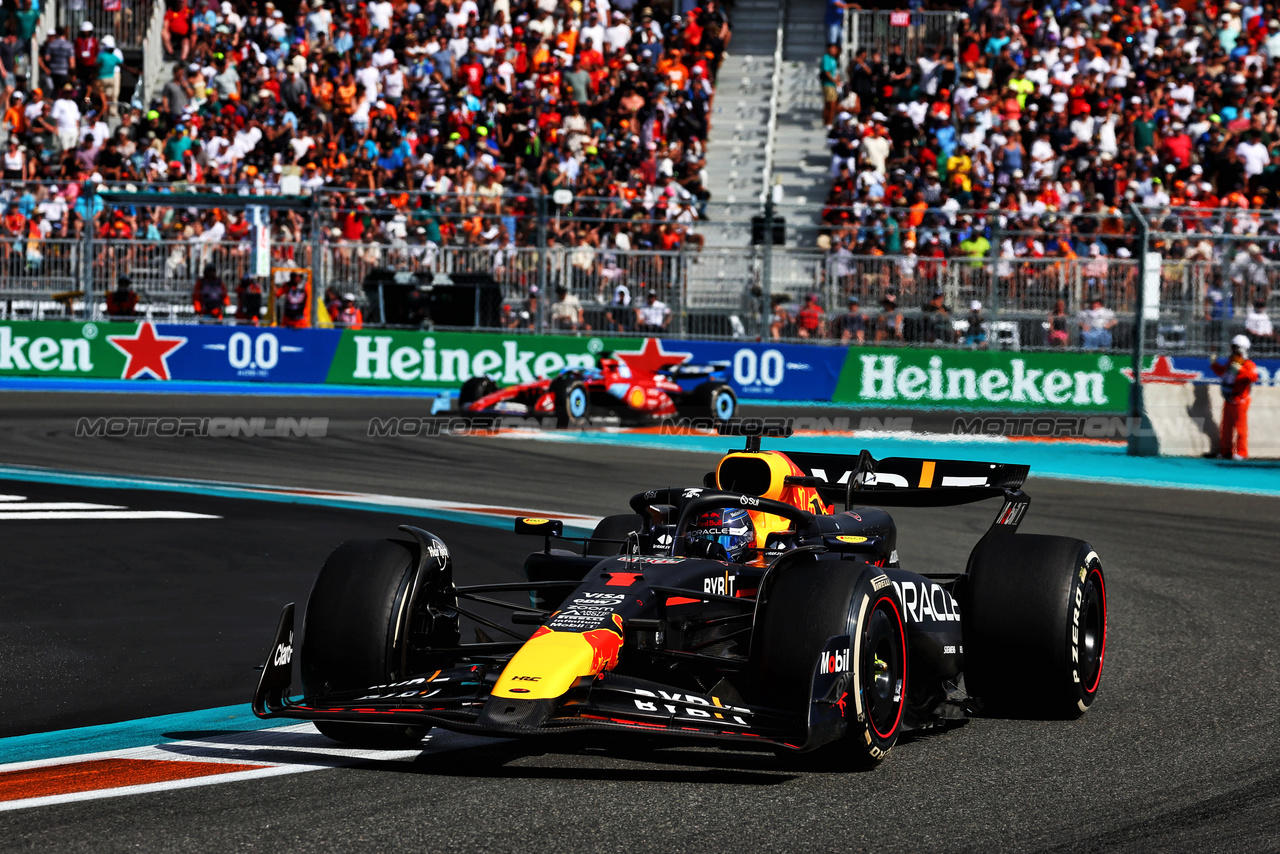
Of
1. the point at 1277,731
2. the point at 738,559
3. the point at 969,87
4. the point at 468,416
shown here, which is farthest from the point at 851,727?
the point at 969,87

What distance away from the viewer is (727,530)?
267 inches

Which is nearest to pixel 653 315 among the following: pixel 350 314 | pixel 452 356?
pixel 452 356

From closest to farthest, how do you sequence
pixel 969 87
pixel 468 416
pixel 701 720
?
pixel 701 720, pixel 468 416, pixel 969 87

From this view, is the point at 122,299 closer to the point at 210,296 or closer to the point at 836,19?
the point at 210,296

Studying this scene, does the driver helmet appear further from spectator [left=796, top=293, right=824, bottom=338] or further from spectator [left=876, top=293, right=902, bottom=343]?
spectator [left=796, top=293, right=824, bottom=338]

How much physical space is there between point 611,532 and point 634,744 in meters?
1.67

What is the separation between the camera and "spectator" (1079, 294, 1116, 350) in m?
22.1

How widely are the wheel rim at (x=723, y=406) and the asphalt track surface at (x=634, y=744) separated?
6927 mm

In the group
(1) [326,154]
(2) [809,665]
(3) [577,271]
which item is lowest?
(2) [809,665]

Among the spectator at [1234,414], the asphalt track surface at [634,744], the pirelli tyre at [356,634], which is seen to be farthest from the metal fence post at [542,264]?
the pirelli tyre at [356,634]

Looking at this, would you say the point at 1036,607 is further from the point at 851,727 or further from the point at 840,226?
the point at 840,226

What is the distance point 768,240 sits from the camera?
76.4 feet

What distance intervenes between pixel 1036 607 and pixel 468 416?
13051 mm

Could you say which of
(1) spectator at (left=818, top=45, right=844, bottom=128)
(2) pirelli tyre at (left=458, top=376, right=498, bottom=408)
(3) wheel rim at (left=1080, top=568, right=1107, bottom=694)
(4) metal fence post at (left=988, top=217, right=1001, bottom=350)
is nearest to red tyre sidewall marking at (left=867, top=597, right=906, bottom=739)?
(3) wheel rim at (left=1080, top=568, right=1107, bottom=694)
